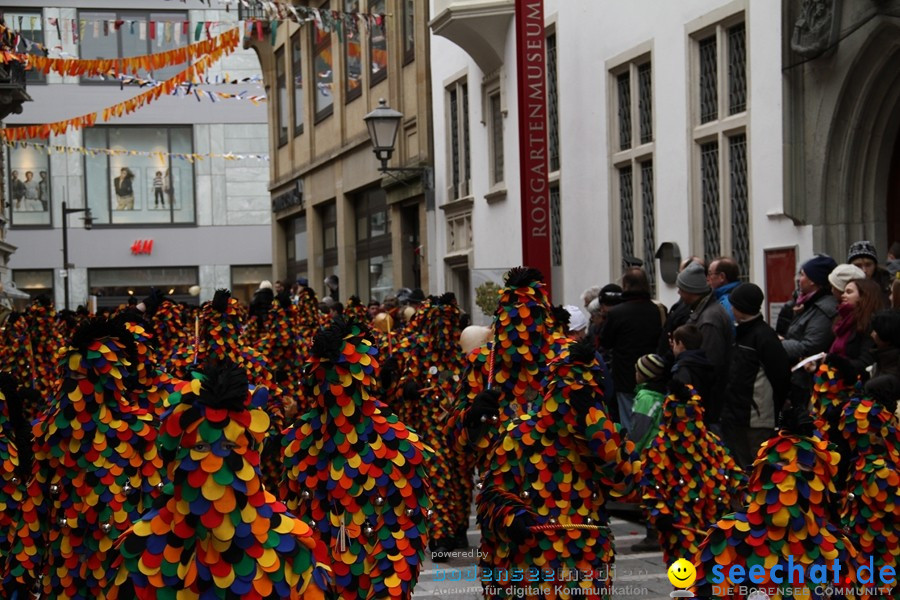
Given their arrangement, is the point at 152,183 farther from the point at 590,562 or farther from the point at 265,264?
the point at 590,562

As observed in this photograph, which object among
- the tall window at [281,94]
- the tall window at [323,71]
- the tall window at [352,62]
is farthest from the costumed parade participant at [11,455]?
the tall window at [281,94]

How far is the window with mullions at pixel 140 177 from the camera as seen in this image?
149ft

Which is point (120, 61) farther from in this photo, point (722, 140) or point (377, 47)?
point (722, 140)

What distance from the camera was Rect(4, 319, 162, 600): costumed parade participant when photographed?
5391 mm

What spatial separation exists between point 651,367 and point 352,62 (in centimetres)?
2084

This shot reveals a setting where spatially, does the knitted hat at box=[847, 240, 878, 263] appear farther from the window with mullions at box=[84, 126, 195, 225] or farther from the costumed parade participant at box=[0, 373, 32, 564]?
the window with mullions at box=[84, 126, 195, 225]

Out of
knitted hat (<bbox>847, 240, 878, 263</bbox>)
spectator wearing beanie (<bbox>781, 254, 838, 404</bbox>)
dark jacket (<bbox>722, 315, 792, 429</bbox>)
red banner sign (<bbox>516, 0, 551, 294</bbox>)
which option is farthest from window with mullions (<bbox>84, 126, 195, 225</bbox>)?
dark jacket (<bbox>722, 315, 792, 429</bbox>)

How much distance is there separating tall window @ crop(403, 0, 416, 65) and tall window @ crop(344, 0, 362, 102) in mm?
2605

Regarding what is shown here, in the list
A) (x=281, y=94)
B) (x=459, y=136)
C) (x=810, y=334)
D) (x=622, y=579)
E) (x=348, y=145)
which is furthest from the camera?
(x=281, y=94)

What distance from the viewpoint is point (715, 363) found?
28.6ft

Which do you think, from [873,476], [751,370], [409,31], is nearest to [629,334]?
[751,370]

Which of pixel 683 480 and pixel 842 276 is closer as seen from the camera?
pixel 683 480

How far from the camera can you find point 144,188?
46156 mm

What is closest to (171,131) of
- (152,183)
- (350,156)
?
(152,183)
